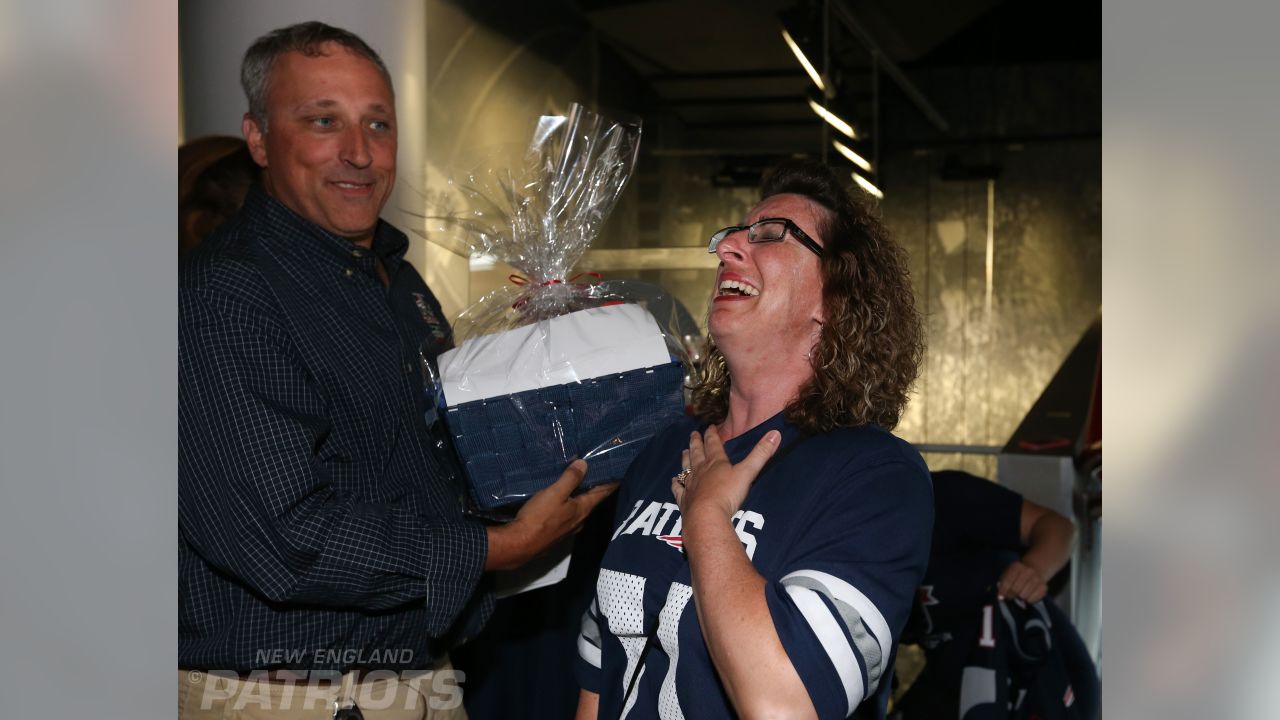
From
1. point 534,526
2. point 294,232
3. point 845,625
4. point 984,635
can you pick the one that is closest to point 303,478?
point 534,526

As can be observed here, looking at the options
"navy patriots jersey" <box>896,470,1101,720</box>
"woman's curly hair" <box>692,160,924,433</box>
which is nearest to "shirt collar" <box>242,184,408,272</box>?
"woman's curly hair" <box>692,160,924,433</box>

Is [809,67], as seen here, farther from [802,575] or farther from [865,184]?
[802,575]

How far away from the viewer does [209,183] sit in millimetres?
2852

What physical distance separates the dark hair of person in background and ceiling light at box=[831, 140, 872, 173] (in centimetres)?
629

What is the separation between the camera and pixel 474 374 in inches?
74.9

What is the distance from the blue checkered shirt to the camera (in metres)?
1.80

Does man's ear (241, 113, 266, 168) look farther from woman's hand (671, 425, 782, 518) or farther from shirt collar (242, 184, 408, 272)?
woman's hand (671, 425, 782, 518)

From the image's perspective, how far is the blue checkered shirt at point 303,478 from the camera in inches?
71.1

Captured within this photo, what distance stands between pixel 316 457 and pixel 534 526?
40cm

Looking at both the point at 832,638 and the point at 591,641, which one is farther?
the point at 591,641

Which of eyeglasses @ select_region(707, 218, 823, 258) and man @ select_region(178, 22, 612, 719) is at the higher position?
eyeglasses @ select_region(707, 218, 823, 258)

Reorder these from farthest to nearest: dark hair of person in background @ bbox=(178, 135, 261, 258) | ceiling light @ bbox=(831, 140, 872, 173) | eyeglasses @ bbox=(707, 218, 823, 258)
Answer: ceiling light @ bbox=(831, 140, 872, 173)
dark hair of person in background @ bbox=(178, 135, 261, 258)
eyeglasses @ bbox=(707, 218, 823, 258)

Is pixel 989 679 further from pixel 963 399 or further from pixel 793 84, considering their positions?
pixel 963 399
